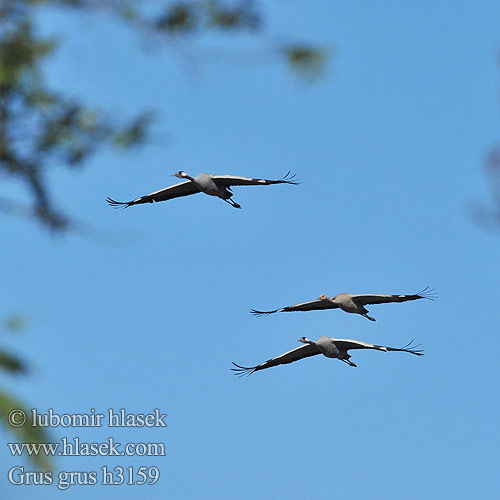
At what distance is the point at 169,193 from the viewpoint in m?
12.5

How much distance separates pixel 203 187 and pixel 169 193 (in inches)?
35.2

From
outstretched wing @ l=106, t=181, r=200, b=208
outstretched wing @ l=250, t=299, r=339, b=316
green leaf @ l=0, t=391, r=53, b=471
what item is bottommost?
green leaf @ l=0, t=391, r=53, b=471

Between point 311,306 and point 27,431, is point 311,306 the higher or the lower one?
the higher one

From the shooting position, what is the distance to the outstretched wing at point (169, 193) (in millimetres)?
12266

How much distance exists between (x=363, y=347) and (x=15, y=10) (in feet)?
25.6

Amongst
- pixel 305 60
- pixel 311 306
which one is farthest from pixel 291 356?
pixel 305 60

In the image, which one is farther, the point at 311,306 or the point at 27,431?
the point at 311,306

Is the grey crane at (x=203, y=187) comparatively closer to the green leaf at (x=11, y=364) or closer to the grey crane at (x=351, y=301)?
the grey crane at (x=351, y=301)

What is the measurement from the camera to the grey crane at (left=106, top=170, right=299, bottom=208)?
11.3 metres

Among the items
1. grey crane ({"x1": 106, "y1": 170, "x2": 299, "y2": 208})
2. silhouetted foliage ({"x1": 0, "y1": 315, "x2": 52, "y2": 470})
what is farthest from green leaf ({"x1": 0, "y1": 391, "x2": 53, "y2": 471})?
grey crane ({"x1": 106, "y1": 170, "x2": 299, "y2": 208})

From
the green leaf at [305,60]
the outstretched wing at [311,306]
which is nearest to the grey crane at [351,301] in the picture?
the outstretched wing at [311,306]

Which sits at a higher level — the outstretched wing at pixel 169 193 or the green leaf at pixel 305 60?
the outstretched wing at pixel 169 193

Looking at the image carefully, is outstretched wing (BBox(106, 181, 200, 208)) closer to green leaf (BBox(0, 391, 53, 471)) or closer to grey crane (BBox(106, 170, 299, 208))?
grey crane (BBox(106, 170, 299, 208))

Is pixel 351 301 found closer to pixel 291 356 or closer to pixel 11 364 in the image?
pixel 291 356
